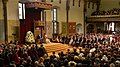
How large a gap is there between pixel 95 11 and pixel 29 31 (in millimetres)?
15621

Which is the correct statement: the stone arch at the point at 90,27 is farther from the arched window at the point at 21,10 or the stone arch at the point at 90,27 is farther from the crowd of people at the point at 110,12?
the arched window at the point at 21,10

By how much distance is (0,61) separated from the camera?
12.0m

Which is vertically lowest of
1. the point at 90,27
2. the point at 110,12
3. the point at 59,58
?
the point at 59,58

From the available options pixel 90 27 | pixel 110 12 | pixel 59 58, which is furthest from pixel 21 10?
pixel 110 12

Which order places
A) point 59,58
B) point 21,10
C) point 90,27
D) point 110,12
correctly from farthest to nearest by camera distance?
point 90,27, point 110,12, point 21,10, point 59,58

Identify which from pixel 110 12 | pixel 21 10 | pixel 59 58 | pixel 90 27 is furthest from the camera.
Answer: pixel 90 27

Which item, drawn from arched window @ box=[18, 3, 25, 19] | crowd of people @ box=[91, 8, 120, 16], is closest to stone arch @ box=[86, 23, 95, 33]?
crowd of people @ box=[91, 8, 120, 16]

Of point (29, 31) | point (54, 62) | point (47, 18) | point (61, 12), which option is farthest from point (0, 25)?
point (54, 62)

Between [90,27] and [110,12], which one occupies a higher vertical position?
[110,12]

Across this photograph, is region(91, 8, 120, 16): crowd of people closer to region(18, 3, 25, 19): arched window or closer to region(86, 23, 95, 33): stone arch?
region(86, 23, 95, 33): stone arch

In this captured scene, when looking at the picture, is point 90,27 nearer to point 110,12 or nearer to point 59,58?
point 110,12

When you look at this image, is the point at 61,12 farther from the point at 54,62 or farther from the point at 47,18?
the point at 54,62

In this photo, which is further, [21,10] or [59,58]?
[21,10]

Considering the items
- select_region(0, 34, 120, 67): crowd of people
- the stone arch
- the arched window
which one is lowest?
select_region(0, 34, 120, 67): crowd of people
